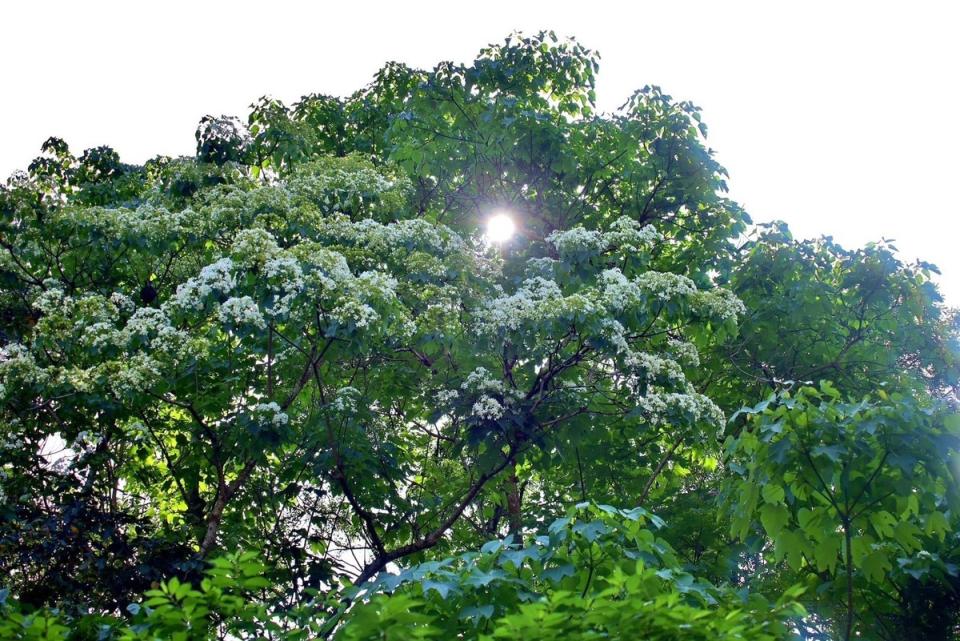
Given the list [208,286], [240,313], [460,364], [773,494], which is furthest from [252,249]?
[773,494]

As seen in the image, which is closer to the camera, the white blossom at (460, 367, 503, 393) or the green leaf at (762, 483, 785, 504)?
the green leaf at (762, 483, 785, 504)

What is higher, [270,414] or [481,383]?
[481,383]

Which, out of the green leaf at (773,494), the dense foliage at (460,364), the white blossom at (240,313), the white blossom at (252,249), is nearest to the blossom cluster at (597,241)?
the dense foliage at (460,364)

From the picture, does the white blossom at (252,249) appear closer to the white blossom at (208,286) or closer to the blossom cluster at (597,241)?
the white blossom at (208,286)

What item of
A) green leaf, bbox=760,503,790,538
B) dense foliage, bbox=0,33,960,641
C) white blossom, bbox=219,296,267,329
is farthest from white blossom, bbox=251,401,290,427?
green leaf, bbox=760,503,790,538

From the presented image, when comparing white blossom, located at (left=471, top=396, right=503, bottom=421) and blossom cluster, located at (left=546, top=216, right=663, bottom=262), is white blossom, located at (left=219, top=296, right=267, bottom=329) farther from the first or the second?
blossom cluster, located at (left=546, top=216, right=663, bottom=262)

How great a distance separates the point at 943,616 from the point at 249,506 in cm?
741

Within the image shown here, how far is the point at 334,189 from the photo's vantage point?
34.4ft

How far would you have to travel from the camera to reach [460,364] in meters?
9.77

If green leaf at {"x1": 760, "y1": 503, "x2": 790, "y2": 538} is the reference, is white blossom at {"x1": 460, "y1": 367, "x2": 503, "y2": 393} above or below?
above

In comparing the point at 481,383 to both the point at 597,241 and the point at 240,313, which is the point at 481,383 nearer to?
the point at 597,241

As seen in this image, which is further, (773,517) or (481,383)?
(481,383)

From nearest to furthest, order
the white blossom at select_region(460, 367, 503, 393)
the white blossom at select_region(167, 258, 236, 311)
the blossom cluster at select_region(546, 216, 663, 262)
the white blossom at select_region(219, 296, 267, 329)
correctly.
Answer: the white blossom at select_region(219, 296, 267, 329), the white blossom at select_region(167, 258, 236, 311), the white blossom at select_region(460, 367, 503, 393), the blossom cluster at select_region(546, 216, 663, 262)

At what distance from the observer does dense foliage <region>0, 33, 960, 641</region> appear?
23.0 feet
